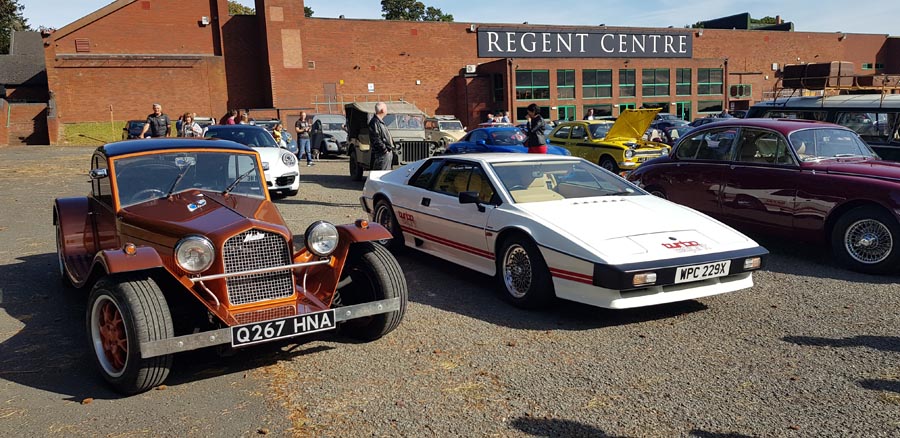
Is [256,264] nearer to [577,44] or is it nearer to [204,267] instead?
[204,267]

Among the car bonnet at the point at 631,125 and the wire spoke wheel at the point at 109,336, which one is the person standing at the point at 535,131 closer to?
the car bonnet at the point at 631,125

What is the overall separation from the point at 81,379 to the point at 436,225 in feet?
12.3

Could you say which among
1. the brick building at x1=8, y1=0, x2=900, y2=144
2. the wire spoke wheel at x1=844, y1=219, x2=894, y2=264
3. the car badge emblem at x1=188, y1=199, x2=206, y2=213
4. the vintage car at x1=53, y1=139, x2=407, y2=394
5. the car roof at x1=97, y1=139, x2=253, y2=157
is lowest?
the wire spoke wheel at x1=844, y1=219, x2=894, y2=264

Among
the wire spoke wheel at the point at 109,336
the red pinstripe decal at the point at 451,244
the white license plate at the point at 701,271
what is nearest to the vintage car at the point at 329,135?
the red pinstripe decal at the point at 451,244

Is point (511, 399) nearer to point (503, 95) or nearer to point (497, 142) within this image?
point (497, 142)

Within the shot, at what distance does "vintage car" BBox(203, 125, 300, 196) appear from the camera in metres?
13.1

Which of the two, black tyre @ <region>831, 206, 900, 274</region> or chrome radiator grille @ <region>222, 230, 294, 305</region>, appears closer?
chrome radiator grille @ <region>222, 230, 294, 305</region>

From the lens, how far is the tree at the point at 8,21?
53.3 metres

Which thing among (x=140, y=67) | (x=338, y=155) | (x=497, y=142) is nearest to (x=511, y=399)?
(x=497, y=142)

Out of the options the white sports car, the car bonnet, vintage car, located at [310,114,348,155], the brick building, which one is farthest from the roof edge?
the white sports car

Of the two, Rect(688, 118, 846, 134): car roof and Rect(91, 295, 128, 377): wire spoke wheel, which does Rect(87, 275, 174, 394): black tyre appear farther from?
Rect(688, 118, 846, 134): car roof

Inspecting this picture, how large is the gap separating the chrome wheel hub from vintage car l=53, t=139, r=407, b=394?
1.32 m

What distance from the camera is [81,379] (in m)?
4.66

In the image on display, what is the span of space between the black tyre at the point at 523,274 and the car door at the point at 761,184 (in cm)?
373
